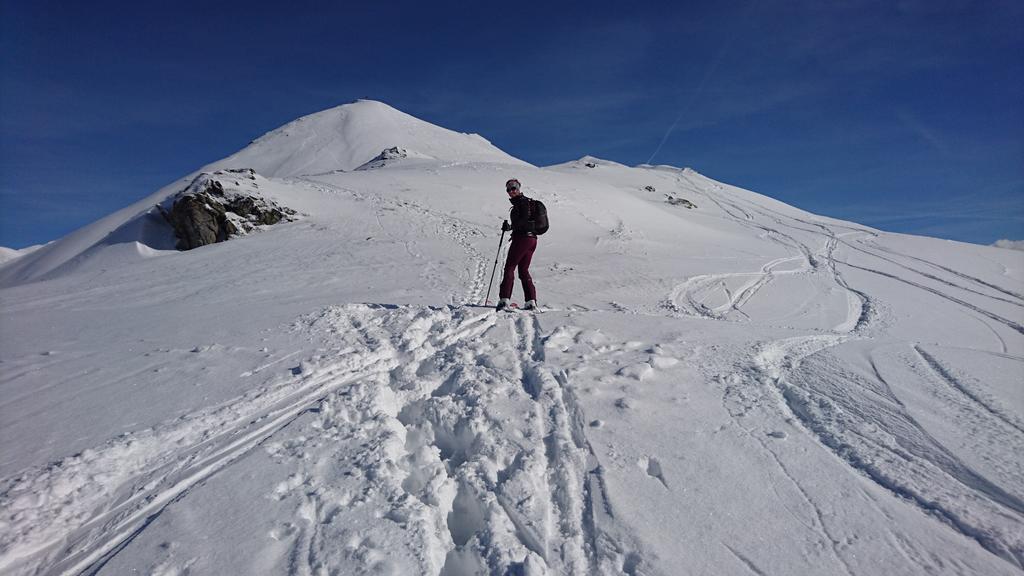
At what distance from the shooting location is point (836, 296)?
9.66 metres

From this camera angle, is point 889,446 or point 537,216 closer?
point 889,446

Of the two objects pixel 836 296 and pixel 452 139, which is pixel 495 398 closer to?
pixel 836 296

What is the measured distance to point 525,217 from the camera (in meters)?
7.50

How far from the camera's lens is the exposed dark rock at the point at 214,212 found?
16.0 metres

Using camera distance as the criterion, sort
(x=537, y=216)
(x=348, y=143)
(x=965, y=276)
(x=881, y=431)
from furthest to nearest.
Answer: (x=348, y=143), (x=965, y=276), (x=537, y=216), (x=881, y=431)

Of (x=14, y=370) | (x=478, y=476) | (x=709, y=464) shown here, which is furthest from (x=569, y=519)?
(x=14, y=370)

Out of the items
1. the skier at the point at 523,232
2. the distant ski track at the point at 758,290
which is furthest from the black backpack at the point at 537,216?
the distant ski track at the point at 758,290

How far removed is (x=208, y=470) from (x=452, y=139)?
74.9 meters

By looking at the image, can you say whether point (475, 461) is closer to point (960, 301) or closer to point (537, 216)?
point (537, 216)

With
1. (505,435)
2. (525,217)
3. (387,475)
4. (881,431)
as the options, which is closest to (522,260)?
(525,217)

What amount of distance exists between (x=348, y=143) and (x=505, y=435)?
71725mm

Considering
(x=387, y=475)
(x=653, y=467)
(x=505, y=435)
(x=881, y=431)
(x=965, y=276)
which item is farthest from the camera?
(x=965, y=276)

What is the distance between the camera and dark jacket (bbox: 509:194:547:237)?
7473 millimetres

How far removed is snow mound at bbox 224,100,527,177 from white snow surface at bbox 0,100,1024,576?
52274 millimetres
